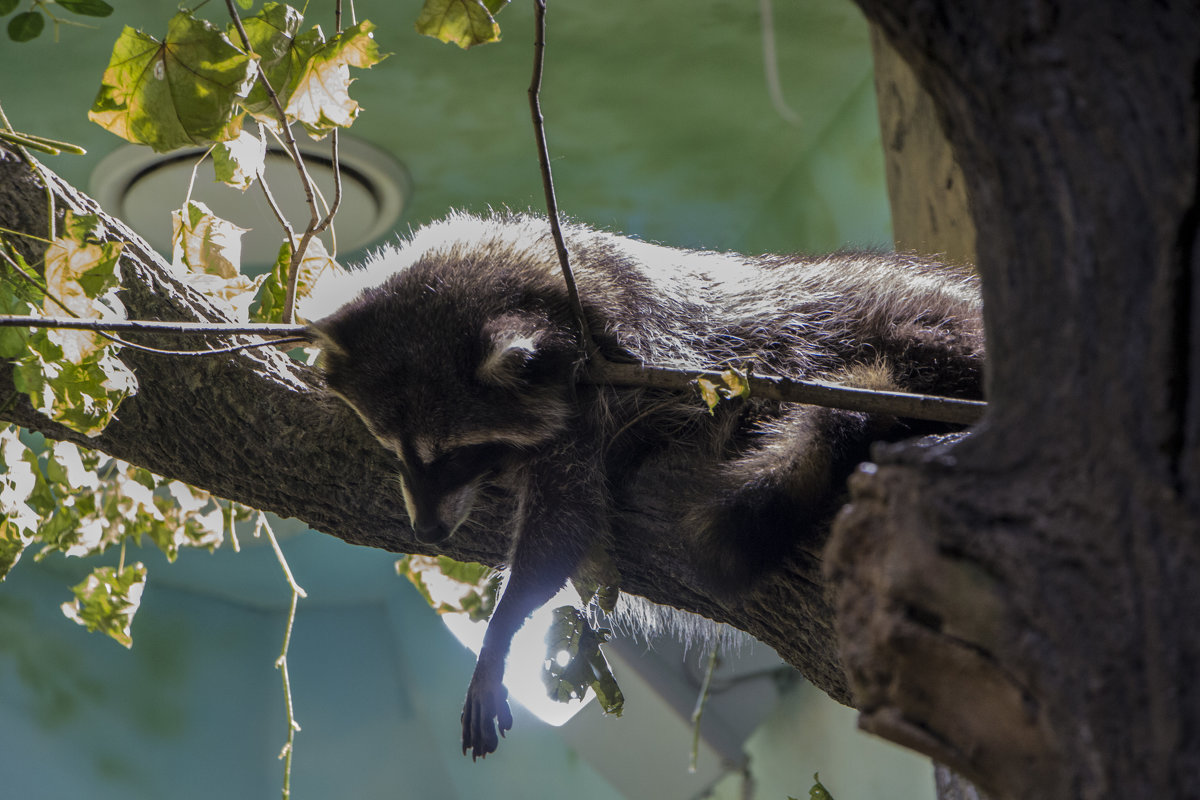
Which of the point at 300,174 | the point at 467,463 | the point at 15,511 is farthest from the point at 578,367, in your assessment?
the point at 15,511

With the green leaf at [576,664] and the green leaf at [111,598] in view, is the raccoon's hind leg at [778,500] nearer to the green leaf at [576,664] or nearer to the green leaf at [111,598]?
the green leaf at [576,664]

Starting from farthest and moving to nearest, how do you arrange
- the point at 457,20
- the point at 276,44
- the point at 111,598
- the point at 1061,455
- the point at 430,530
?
the point at 111,598, the point at 430,530, the point at 276,44, the point at 457,20, the point at 1061,455

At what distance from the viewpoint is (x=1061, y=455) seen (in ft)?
1.75

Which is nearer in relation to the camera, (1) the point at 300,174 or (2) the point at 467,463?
(1) the point at 300,174

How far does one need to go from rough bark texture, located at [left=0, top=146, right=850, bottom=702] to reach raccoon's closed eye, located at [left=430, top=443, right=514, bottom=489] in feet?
0.29

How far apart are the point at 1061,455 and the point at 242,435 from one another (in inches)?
55.1

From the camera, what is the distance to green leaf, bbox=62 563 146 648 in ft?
6.79

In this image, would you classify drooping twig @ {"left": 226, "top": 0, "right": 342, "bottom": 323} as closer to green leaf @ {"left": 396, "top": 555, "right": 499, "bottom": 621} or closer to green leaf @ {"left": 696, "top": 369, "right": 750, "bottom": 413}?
green leaf @ {"left": 696, "top": 369, "right": 750, "bottom": 413}

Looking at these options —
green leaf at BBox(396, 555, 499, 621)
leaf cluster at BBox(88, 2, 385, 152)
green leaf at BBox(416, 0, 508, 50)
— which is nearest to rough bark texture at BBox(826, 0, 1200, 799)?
green leaf at BBox(416, 0, 508, 50)

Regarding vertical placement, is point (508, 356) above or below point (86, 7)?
below

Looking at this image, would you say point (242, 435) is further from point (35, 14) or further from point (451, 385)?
point (35, 14)

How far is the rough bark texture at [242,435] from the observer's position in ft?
5.22

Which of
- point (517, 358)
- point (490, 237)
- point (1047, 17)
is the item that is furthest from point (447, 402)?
point (1047, 17)

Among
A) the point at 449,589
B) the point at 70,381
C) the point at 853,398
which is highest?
the point at 70,381
